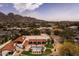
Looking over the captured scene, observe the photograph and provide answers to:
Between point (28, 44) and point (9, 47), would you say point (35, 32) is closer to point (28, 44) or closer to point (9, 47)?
point (28, 44)

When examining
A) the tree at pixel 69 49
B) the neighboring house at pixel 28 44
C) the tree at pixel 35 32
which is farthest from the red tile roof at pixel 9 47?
the tree at pixel 69 49

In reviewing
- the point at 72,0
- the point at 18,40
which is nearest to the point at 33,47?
the point at 18,40

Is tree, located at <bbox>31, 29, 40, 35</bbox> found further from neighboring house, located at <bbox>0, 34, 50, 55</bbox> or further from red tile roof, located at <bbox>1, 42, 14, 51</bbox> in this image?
red tile roof, located at <bbox>1, 42, 14, 51</bbox>

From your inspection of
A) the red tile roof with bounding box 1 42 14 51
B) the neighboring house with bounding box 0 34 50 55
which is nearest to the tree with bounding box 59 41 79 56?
the neighboring house with bounding box 0 34 50 55

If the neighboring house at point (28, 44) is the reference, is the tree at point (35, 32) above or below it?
above

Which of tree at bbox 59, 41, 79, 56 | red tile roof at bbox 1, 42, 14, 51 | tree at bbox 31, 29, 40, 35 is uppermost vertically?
tree at bbox 31, 29, 40, 35

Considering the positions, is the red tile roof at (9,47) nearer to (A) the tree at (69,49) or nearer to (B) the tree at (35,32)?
(B) the tree at (35,32)

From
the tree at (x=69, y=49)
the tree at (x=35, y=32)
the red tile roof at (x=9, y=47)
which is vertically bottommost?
the tree at (x=69, y=49)

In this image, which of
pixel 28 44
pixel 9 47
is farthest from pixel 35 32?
pixel 9 47

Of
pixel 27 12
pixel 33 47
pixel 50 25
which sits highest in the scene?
pixel 27 12

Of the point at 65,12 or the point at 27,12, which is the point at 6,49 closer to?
the point at 27,12

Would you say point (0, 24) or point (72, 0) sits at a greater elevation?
point (72, 0)
